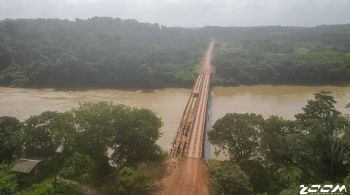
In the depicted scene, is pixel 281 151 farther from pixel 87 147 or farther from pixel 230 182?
pixel 87 147

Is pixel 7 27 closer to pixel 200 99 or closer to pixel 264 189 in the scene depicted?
pixel 200 99

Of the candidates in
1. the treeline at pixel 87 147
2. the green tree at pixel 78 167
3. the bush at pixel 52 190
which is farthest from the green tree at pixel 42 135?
the bush at pixel 52 190

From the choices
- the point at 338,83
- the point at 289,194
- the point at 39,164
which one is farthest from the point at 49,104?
the point at 338,83

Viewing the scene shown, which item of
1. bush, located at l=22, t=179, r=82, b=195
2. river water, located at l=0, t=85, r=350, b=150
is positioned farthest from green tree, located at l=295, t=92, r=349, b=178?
bush, located at l=22, t=179, r=82, b=195

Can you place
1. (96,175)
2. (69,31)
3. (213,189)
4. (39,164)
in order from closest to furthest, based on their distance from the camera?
(213,189), (96,175), (39,164), (69,31)

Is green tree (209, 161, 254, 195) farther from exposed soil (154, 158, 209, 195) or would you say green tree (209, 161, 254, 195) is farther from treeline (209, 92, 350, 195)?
exposed soil (154, 158, 209, 195)

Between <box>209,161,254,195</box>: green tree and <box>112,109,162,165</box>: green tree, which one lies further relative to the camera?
<box>112,109,162,165</box>: green tree

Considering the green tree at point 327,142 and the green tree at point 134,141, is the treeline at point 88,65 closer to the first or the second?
the green tree at point 134,141
